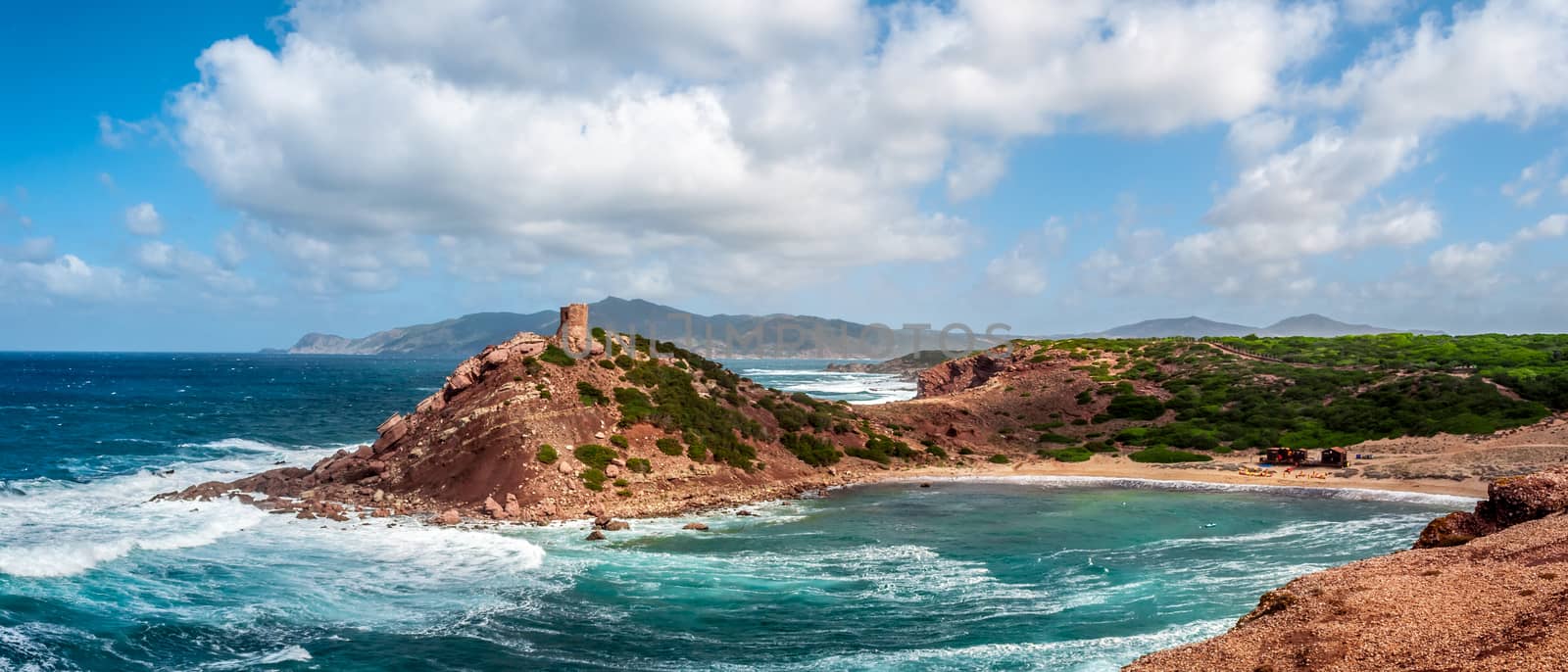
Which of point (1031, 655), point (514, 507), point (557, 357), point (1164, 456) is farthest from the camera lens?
point (1164, 456)

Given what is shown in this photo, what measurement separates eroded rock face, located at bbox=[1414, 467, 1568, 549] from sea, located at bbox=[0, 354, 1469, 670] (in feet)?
12.7

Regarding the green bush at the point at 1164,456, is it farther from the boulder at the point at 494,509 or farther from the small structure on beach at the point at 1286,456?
the boulder at the point at 494,509

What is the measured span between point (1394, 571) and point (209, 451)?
49.6 metres

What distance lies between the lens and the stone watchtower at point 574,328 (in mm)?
37156

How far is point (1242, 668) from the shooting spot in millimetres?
9109

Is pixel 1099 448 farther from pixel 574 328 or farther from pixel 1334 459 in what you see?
pixel 574 328

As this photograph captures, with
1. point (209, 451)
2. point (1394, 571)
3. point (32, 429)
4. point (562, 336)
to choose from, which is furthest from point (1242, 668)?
point (32, 429)

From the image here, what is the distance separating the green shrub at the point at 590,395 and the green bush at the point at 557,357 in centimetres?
140

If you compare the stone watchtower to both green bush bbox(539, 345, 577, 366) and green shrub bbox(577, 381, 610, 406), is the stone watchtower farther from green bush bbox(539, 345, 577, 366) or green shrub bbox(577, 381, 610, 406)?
green shrub bbox(577, 381, 610, 406)

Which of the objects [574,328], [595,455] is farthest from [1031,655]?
[574,328]

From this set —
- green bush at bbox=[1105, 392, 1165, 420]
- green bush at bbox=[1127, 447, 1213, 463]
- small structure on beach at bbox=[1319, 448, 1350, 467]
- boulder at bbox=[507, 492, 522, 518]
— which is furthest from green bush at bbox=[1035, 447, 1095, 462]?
A: boulder at bbox=[507, 492, 522, 518]

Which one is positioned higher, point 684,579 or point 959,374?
point 959,374

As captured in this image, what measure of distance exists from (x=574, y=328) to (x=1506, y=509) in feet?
105

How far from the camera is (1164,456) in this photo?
40688 millimetres
